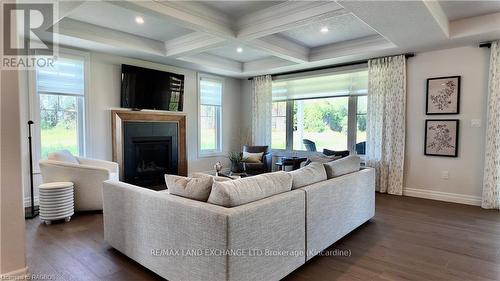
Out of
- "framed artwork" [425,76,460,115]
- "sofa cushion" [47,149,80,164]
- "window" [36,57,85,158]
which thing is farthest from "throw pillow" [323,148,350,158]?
"window" [36,57,85,158]

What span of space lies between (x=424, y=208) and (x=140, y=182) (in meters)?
5.01

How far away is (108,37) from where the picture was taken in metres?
4.36

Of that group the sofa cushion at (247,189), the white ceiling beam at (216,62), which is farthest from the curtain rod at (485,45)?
the white ceiling beam at (216,62)

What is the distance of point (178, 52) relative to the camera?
4.90 metres

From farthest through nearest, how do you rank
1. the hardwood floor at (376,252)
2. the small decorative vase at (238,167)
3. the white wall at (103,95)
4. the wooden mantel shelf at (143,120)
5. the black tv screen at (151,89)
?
1. the small decorative vase at (238,167)
2. the black tv screen at (151,89)
3. the wooden mantel shelf at (143,120)
4. the white wall at (103,95)
5. the hardwood floor at (376,252)

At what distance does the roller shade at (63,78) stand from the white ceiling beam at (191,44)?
152 cm

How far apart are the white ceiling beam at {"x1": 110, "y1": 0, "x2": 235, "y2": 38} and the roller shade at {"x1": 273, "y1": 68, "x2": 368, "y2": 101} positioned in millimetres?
2715

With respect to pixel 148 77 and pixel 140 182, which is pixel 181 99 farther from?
pixel 140 182

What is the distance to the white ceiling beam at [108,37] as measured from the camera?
155 inches

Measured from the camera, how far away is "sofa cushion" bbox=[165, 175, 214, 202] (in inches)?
82.1

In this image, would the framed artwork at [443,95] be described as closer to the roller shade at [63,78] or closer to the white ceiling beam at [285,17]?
the white ceiling beam at [285,17]

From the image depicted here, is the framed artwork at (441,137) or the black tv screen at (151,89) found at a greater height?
the black tv screen at (151,89)

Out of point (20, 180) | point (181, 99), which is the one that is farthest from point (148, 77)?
point (20, 180)

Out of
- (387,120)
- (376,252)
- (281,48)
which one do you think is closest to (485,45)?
(387,120)
